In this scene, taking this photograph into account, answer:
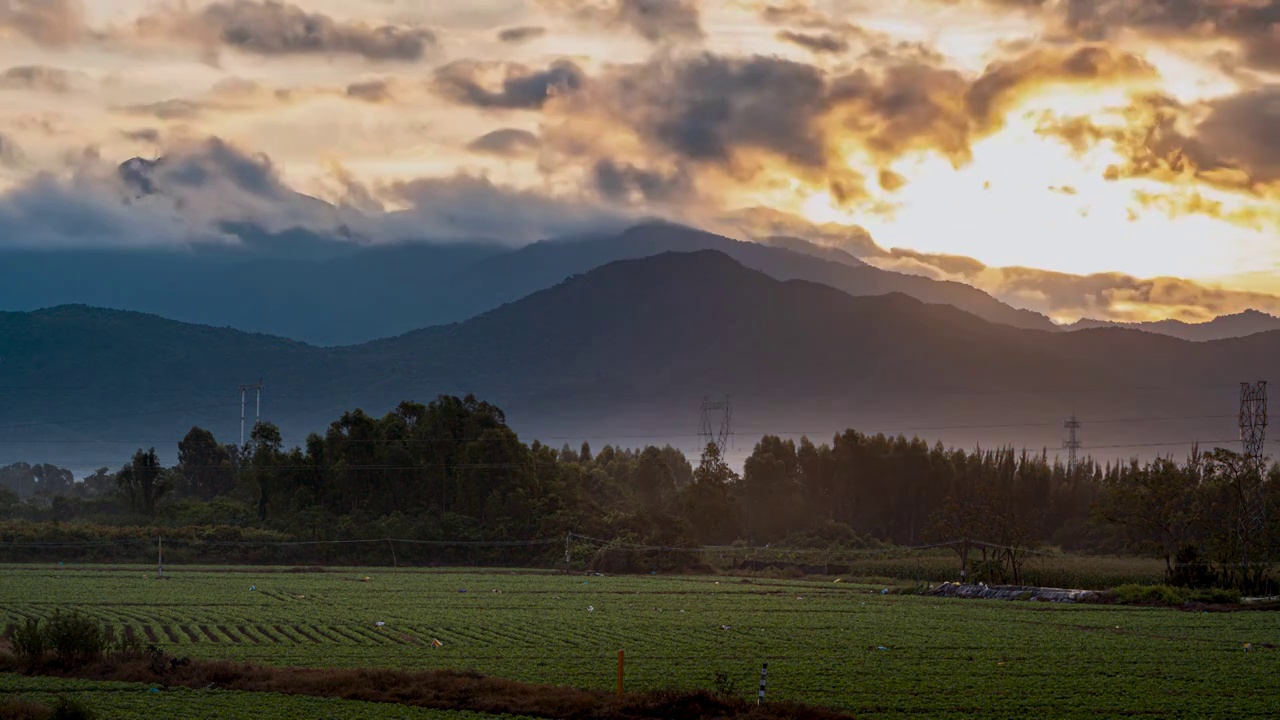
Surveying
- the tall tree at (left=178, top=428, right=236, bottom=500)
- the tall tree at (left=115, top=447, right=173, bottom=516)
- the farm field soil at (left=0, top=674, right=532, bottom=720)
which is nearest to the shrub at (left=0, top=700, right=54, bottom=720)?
the farm field soil at (left=0, top=674, right=532, bottom=720)

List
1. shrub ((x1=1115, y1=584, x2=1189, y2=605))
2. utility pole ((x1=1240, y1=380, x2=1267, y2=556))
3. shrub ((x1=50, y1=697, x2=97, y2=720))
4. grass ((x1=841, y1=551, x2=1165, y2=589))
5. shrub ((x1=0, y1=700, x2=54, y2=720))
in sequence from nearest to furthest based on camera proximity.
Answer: shrub ((x1=50, y1=697, x2=97, y2=720)) → shrub ((x1=0, y1=700, x2=54, y2=720)) → shrub ((x1=1115, y1=584, x2=1189, y2=605)) → utility pole ((x1=1240, y1=380, x2=1267, y2=556)) → grass ((x1=841, y1=551, x2=1165, y2=589))

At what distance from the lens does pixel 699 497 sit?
4683 inches

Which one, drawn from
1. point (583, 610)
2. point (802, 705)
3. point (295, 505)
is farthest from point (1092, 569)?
point (295, 505)

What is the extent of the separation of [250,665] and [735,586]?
45561 mm

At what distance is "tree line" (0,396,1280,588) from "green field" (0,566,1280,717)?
14240 mm

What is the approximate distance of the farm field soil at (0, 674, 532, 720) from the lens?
89.7 ft

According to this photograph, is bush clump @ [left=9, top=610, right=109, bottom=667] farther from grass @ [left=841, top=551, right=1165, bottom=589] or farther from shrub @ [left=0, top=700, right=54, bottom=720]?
grass @ [left=841, top=551, right=1165, bottom=589]

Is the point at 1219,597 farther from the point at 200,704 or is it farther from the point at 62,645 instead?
the point at 62,645

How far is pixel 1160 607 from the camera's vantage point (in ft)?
197

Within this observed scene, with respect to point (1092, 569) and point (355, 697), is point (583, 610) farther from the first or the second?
point (1092, 569)

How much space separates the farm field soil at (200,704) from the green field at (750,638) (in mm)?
1246

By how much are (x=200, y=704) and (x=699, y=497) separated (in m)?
91.5

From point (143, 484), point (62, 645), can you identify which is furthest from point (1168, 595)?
point (143, 484)

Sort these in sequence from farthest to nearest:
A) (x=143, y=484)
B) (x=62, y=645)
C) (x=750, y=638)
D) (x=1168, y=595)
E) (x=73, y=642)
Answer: (x=143, y=484) → (x=1168, y=595) → (x=750, y=638) → (x=73, y=642) → (x=62, y=645)
